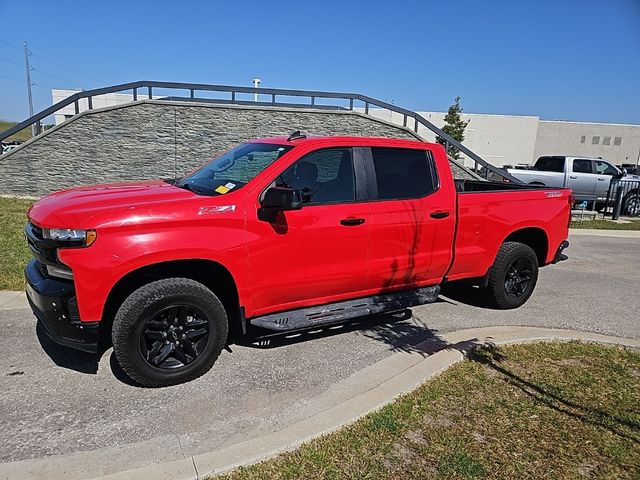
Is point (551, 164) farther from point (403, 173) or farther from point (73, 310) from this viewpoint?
point (73, 310)

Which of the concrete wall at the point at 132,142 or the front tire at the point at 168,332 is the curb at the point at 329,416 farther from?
the concrete wall at the point at 132,142

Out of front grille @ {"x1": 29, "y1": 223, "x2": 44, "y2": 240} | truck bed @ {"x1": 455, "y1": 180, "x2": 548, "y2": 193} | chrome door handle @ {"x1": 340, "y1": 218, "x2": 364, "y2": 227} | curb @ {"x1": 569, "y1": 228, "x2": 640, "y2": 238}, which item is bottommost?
curb @ {"x1": 569, "y1": 228, "x2": 640, "y2": 238}

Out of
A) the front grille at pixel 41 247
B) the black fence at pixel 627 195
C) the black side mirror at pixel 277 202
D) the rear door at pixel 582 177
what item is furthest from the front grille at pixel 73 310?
the rear door at pixel 582 177

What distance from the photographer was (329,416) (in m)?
3.15

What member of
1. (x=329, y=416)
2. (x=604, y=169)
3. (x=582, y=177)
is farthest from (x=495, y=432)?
(x=604, y=169)

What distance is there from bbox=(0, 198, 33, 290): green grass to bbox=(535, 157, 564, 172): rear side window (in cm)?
1633

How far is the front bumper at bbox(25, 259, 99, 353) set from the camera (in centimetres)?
325

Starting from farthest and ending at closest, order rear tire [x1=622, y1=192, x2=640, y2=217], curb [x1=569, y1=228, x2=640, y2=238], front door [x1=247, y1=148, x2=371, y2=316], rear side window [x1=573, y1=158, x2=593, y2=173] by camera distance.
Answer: rear side window [x1=573, y1=158, x2=593, y2=173] < rear tire [x1=622, y1=192, x2=640, y2=217] < curb [x1=569, y1=228, x2=640, y2=238] < front door [x1=247, y1=148, x2=371, y2=316]

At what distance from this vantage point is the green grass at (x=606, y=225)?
12.8m

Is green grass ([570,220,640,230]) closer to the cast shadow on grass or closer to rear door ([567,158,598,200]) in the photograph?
rear door ([567,158,598,200])

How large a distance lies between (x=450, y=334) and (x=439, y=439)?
Result: 194 centimetres

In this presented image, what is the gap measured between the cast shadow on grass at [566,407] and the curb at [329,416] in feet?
1.26

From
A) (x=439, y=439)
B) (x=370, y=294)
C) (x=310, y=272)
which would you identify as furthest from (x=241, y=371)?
(x=439, y=439)

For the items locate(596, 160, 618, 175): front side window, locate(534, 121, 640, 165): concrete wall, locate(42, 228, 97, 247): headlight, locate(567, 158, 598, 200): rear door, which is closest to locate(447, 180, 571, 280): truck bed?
locate(42, 228, 97, 247): headlight
